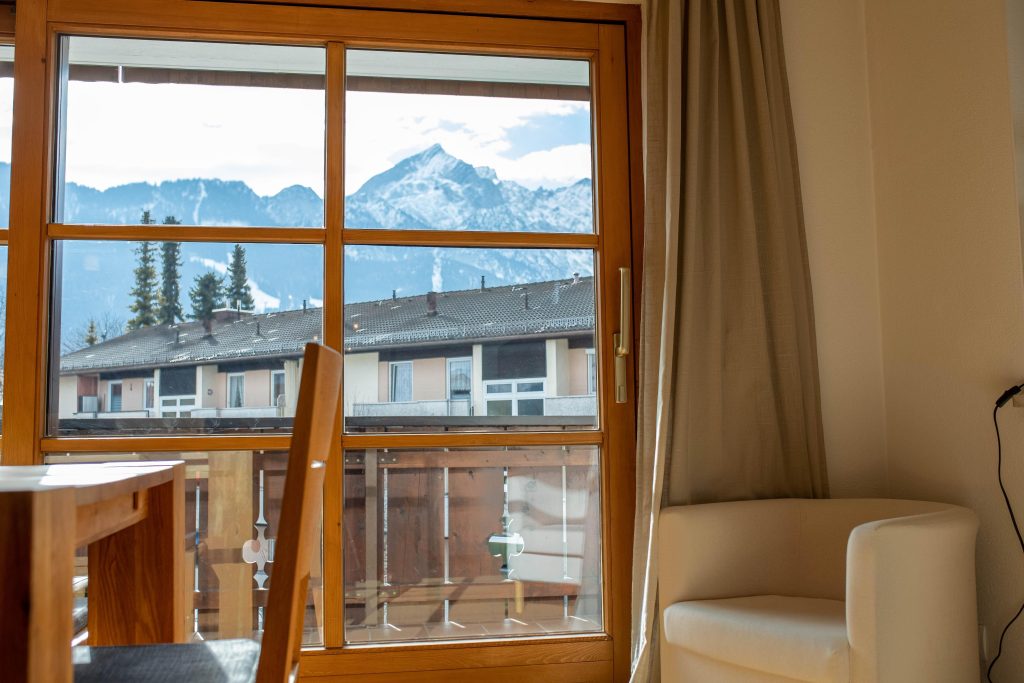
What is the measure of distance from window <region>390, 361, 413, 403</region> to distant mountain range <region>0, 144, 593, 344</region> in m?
0.24

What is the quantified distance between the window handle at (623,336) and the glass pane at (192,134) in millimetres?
1016

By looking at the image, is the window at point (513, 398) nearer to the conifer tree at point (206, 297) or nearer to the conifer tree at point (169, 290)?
the conifer tree at point (206, 297)

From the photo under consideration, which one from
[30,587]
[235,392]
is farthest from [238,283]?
[30,587]

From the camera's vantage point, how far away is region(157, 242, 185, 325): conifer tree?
2.63m

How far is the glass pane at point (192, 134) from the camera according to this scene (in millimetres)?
2650

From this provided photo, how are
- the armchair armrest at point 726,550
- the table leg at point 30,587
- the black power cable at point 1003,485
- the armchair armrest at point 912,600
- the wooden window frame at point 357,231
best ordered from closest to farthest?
the table leg at point 30,587
the armchair armrest at point 912,600
the black power cable at point 1003,485
the armchair armrest at point 726,550
the wooden window frame at point 357,231

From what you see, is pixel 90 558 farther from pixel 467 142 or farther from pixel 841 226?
pixel 841 226

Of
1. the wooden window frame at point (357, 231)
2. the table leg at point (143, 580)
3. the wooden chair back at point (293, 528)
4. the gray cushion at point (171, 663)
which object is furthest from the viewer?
the wooden window frame at point (357, 231)

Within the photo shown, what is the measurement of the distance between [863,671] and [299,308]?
1.88 m

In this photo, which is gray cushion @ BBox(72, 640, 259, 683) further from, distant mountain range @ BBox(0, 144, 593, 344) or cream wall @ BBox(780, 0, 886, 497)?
cream wall @ BBox(780, 0, 886, 497)

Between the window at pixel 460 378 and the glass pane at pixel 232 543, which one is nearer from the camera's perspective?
the glass pane at pixel 232 543

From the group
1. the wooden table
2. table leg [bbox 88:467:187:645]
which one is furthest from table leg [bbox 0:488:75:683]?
table leg [bbox 88:467:187:645]

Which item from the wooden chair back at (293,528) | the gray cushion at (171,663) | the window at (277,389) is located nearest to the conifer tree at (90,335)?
the window at (277,389)

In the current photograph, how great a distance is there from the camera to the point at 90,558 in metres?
1.67
